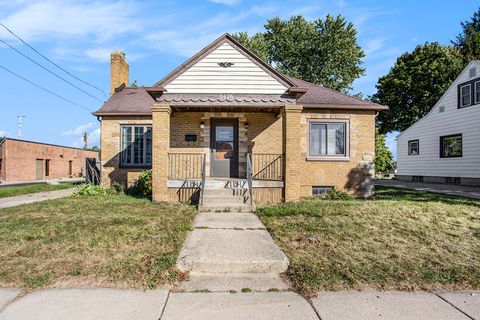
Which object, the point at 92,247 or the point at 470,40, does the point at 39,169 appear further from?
the point at 470,40

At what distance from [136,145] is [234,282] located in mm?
10551

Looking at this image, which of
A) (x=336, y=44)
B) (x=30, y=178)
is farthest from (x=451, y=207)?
(x=30, y=178)

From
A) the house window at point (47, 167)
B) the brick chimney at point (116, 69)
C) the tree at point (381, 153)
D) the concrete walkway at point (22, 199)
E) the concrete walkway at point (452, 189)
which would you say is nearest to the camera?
the concrete walkway at point (22, 199)

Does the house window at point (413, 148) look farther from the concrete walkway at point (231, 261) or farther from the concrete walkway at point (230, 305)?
the concrete walkway at point (230, 305)

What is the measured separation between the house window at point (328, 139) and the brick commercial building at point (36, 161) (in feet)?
91.1

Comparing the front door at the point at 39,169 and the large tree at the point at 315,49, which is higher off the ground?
the large tree at the point at 315,49

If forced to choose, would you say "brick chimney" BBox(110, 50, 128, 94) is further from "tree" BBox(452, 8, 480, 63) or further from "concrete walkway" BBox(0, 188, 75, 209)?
"tree" BBox(452, 8, 480, 63)

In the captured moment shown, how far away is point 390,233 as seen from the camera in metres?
5.79

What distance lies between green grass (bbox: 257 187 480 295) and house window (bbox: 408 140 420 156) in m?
15.0

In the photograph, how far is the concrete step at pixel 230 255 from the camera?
14.4ft

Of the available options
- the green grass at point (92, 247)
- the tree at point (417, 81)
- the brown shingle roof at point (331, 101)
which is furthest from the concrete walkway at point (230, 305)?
the tree at point (417, 81)

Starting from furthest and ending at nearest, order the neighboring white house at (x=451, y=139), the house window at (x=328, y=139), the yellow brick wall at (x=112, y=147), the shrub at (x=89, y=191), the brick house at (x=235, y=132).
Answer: the neighboring white house at (x=451, y=139), the yellow brick wall at (x=112, y=147), the house window at (x=328, y=139), the shrub at (x=89, y=191), the brick house at (x=235, y=132)

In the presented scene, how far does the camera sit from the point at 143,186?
471 inches

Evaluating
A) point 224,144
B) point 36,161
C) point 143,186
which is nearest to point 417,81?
point 224,144
